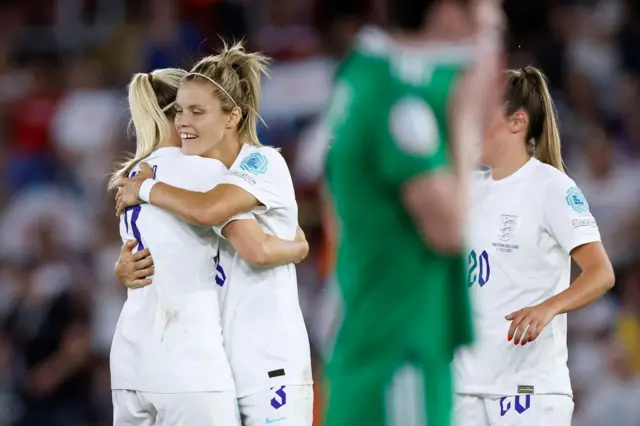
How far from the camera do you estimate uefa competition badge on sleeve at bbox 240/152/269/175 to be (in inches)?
198

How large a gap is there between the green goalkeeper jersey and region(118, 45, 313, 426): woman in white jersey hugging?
1.73 meters

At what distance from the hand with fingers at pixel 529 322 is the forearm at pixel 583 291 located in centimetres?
5

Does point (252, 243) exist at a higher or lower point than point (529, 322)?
higher

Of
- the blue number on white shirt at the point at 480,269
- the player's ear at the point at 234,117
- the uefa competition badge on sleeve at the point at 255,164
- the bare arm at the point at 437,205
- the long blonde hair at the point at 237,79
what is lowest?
the blue number on white shirt at the point at 480,269

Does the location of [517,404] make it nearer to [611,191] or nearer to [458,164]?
[458,164]

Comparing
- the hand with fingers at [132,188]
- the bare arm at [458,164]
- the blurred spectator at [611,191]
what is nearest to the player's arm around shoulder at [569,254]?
the hand with fingers at [132,188]

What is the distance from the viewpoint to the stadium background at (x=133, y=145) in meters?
9.40

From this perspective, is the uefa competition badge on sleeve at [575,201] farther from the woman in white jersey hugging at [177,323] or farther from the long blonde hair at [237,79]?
the long blonde hair at [237,79]

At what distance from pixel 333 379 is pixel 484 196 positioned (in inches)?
94.8

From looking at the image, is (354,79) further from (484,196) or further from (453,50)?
(484,196)

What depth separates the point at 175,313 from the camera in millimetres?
4906

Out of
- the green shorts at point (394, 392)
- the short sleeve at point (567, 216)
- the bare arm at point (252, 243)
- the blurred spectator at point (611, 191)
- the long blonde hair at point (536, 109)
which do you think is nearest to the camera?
the green shorts at point (394, 392)

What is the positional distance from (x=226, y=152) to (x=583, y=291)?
163cm

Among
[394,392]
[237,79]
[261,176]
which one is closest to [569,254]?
[261,176]
